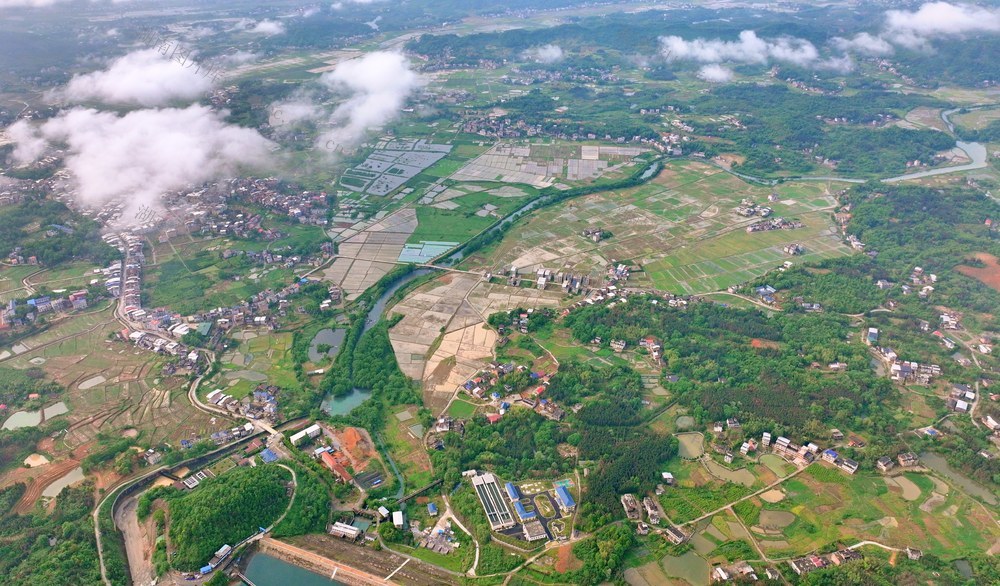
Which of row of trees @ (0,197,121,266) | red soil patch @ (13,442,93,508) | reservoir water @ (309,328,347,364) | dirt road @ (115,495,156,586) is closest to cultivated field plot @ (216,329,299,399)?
reservoir water @ (309,328,347,364)

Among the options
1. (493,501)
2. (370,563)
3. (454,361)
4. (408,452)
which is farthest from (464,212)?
(370,563)

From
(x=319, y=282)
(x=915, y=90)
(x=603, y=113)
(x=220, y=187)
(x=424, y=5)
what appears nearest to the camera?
(x=319, y=282)

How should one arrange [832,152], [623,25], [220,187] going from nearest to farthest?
1. [220,187]
2. [832,152]
3. [623,25]

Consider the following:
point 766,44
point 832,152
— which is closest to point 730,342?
point 832,152

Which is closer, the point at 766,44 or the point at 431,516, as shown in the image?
the point at 431,516

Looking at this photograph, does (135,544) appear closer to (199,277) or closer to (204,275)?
(199,277)

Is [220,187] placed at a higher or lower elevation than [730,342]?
higher

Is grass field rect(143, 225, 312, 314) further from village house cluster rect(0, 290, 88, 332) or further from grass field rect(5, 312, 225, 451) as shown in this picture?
grass field rect(5, 312, 225, 451)

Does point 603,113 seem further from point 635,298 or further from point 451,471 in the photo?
point 451,471
